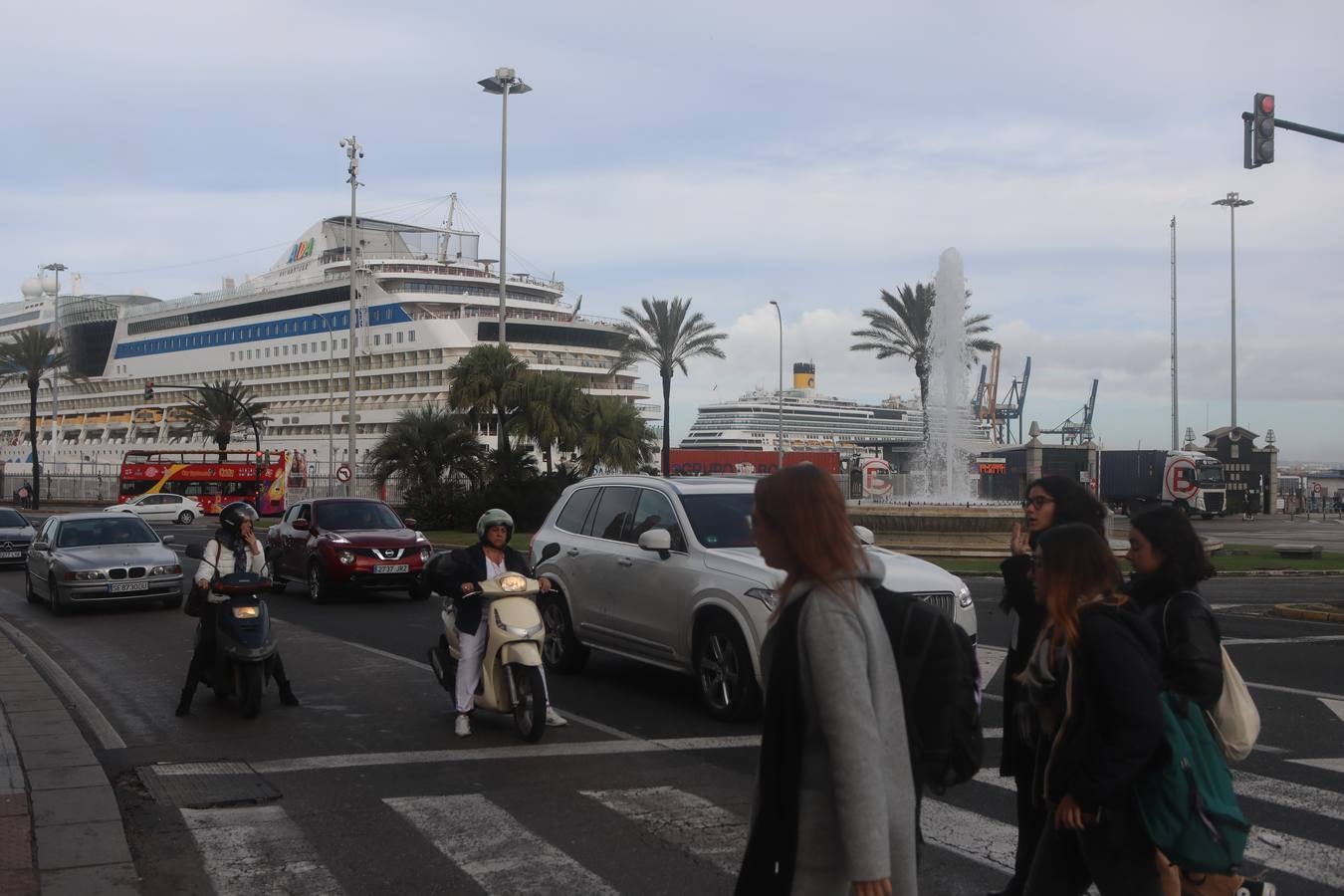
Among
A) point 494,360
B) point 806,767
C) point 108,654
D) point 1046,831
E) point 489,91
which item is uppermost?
point 489,91

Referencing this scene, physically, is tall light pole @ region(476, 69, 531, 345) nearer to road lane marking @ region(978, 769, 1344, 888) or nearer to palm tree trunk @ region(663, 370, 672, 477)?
palm tree trunk @ region(663, 370, 672, 477)

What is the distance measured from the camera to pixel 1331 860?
5.47 m

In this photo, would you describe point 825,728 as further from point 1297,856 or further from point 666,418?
point 666,418

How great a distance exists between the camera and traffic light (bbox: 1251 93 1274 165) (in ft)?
51.1

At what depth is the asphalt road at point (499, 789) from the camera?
213 inches

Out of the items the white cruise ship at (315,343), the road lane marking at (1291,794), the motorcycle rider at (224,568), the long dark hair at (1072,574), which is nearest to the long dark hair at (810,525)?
the long dark hair at (1072,574)

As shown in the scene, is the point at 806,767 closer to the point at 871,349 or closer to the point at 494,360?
the point at 494,360

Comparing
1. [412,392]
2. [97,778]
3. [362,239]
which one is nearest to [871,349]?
[412,392]

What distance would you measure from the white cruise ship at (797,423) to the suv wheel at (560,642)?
96.1 m

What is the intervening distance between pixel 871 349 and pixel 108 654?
44.3 m

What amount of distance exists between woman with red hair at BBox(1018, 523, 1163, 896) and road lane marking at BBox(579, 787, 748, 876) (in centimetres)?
217

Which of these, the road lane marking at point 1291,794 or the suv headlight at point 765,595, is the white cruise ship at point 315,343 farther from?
the road lane marking at point 1291,794

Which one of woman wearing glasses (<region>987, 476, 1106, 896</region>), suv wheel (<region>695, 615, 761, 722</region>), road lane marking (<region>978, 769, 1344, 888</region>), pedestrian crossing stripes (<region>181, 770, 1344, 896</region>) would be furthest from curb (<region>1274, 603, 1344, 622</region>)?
woman wearing glasses (<region>987, 476, 1106, 896</region>)

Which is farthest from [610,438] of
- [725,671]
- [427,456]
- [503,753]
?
[503,753]
